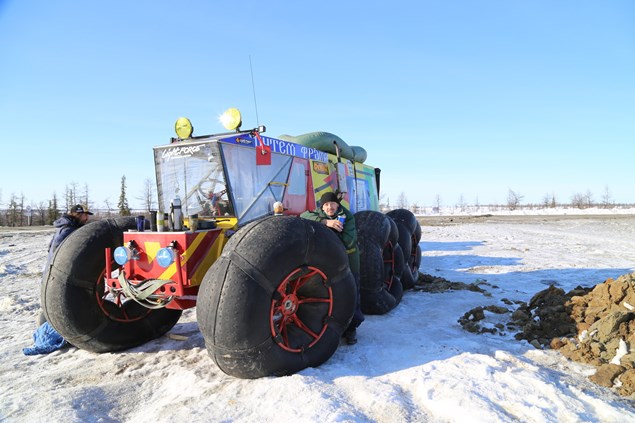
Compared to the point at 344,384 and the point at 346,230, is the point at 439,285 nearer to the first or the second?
the point at 346,230

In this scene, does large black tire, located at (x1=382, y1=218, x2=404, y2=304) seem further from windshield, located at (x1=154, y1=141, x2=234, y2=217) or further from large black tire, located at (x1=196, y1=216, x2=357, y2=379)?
windshield, located at (x1=154, y1=141, x2=234, y2=217)

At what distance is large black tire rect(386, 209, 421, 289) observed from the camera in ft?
24.1

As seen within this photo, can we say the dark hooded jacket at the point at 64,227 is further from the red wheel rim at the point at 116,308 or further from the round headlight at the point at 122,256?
the round headlight at the point at 122,256

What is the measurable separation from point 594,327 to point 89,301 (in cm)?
546

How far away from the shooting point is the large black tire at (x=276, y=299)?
326 cm

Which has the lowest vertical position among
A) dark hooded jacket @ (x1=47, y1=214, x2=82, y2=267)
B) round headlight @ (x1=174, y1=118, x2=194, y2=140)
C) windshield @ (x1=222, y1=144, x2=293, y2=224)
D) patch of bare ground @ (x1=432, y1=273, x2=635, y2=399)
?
patch of bare ground @ (x1=432, y1=273, x2=635, y2=399)

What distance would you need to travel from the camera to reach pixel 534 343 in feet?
14.6

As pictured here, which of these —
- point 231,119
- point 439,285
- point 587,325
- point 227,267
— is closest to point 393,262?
point 439,285

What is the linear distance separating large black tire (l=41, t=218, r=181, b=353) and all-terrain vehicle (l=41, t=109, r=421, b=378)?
11mm

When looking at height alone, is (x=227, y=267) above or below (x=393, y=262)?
above

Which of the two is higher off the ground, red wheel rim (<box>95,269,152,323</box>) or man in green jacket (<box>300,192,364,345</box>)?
man in green jacket (<box>300,192,364,345</box>)

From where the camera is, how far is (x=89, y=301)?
4398 millimetres

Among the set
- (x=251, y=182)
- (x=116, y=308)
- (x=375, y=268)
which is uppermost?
(x=251, y=182)

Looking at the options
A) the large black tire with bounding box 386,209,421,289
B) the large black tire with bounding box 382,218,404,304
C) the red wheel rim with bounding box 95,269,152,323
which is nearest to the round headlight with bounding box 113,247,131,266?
the red wheel rim with bounding box 95,269,152,323
